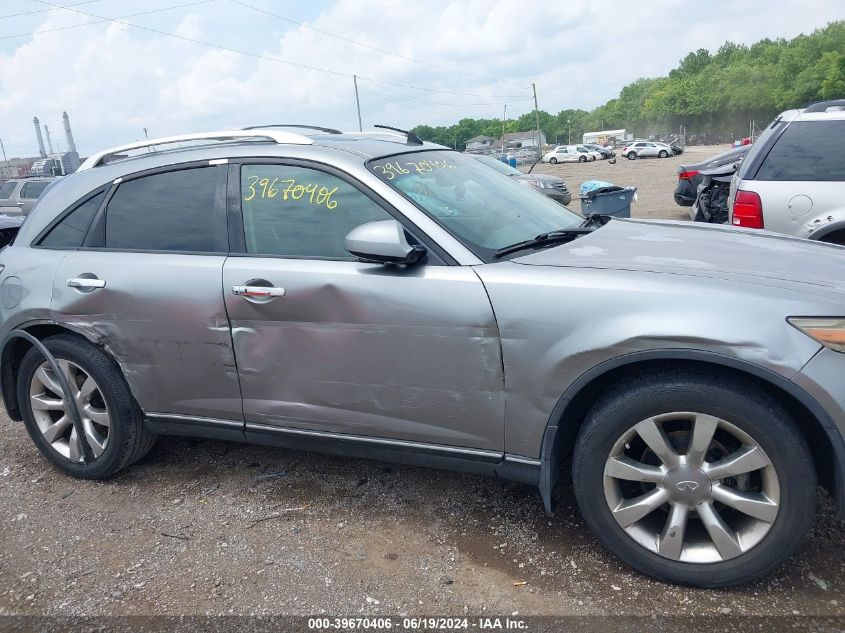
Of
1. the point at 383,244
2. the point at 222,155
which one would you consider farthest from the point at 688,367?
the point at 222,155

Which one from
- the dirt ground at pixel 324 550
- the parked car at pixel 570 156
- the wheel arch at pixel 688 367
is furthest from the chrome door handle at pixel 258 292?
the parked car at pixel 570 156

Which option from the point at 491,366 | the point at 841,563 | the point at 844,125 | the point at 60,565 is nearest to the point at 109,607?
the point at 60,565

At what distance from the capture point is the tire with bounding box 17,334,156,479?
3.44 metres

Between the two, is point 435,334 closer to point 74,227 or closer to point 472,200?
point 472,200

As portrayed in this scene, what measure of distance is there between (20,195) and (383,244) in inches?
684

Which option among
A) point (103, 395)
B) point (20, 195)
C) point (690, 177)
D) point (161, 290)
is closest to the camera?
point (161, 290)

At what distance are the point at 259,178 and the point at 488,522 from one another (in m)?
1.93

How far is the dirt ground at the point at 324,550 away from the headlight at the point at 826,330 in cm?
96

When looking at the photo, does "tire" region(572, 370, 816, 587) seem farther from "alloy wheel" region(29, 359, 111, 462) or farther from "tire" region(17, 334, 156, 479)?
"alloy wheel" region(29, 359, 111, 462)

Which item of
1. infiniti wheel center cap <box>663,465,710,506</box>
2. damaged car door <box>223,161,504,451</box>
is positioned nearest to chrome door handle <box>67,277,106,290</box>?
damaged car door <box>223,161,504,451</box>

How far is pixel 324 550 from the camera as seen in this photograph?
2.92 meters

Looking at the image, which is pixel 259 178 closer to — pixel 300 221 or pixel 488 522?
pixel 300 221

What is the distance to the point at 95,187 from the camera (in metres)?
3.55

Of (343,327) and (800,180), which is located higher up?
(800,180)
